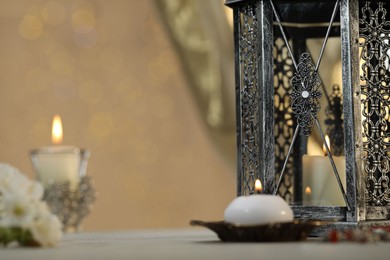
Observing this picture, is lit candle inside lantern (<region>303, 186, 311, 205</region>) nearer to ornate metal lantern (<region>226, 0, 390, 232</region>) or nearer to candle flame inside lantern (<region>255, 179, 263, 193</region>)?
Answer: ornate metal lantern (<region>226, 0, 390, 232</region>)

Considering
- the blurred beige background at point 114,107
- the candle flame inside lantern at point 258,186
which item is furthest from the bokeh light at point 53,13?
the candle flame inside lantern at point 258,186

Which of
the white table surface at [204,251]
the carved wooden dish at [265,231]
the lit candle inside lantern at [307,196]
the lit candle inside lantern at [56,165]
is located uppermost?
the lit candle inside lantern at [56,165]

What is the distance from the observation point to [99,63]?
2369 mm

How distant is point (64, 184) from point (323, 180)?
13.6 inches

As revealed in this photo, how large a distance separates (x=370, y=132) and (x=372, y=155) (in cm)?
4

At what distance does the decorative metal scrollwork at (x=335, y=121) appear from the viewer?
117cm

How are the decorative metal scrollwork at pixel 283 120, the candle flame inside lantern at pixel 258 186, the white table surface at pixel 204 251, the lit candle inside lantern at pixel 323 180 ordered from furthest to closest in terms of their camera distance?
the decorative metal scrollwork at pixel 283 120, the lit candle inside lantern at pixel 323 180, the candle flame inside lantern at pixel 258 186, the white table surface at pixel 204 251

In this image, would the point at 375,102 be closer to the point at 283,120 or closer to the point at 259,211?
the point at 283,120

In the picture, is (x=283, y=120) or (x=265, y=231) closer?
(x=265, y=231)

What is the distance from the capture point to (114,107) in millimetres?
2357

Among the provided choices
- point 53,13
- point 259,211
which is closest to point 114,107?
point 53,13

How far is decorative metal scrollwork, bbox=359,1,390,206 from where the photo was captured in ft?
3.32

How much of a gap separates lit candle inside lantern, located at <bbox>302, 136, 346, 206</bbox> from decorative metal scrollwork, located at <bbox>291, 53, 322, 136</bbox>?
0.06 m

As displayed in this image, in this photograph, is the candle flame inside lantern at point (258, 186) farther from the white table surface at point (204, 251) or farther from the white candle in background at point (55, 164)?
the white candle in background at point (55, 164)
